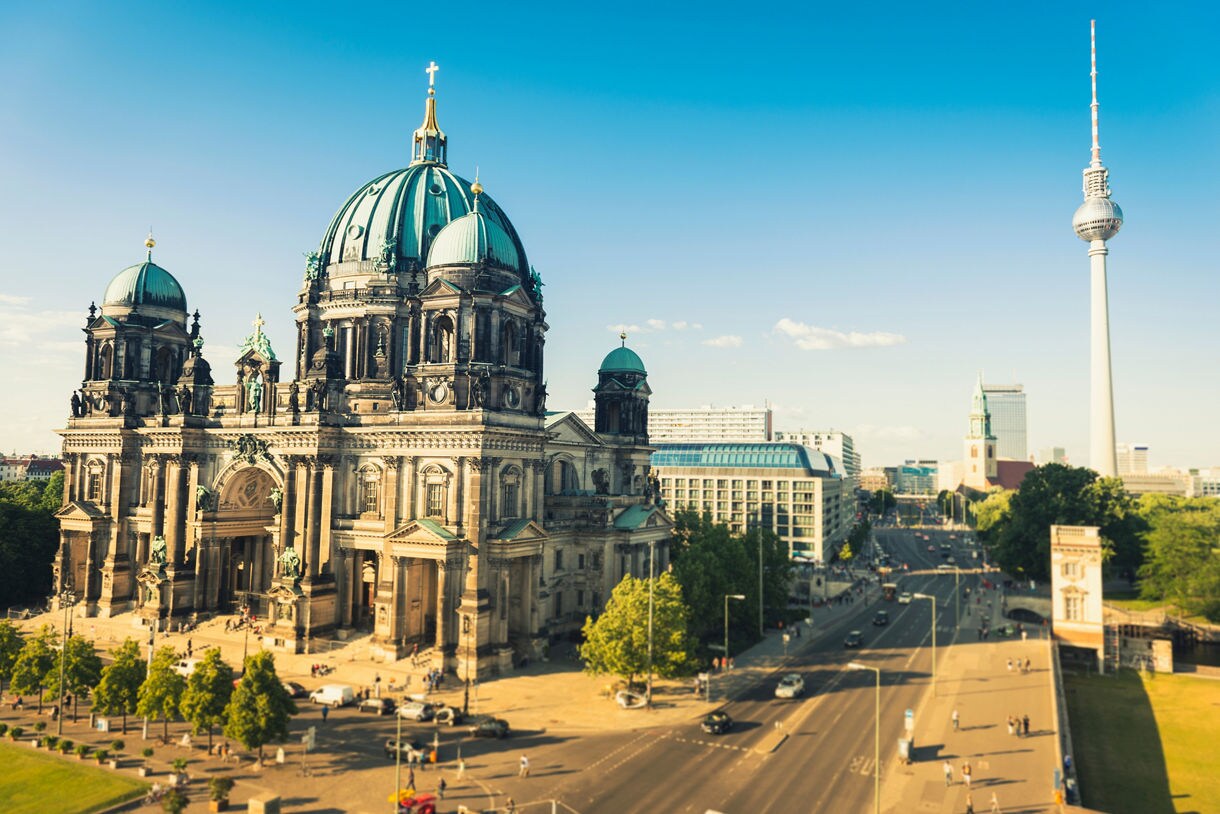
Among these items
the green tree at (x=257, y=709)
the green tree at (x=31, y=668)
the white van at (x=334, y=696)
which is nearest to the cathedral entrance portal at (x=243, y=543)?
the white van at (x=334, y=696)

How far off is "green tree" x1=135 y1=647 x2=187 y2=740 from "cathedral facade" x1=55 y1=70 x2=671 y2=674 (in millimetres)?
22548

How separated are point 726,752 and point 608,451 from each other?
168ft

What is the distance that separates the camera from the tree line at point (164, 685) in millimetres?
47938

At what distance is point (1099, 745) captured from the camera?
209 feet

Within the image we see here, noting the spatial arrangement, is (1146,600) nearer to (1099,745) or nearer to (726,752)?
(1099,745)

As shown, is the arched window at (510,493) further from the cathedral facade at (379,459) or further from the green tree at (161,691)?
the green tree at (161,691)

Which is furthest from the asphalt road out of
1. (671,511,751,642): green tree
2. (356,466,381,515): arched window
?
(356,466,381,515): arched window

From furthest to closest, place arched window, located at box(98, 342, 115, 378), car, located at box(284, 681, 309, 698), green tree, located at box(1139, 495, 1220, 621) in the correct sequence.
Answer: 1. green tree, located at box(1139, 495, 1220, 621)
2. arched window, located at box(98, 342, 115, 378)
3. car, located at box(284, 681, 309, 698)

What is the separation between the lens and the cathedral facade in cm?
7301

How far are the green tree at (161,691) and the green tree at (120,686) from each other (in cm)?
147

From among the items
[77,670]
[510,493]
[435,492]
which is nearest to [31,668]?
[77,670]

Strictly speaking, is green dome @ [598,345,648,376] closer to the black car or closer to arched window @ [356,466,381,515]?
arched window @ [356,466,381,515]

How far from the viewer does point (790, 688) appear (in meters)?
65.8

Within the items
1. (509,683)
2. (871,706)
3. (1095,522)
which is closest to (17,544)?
(509,683)
